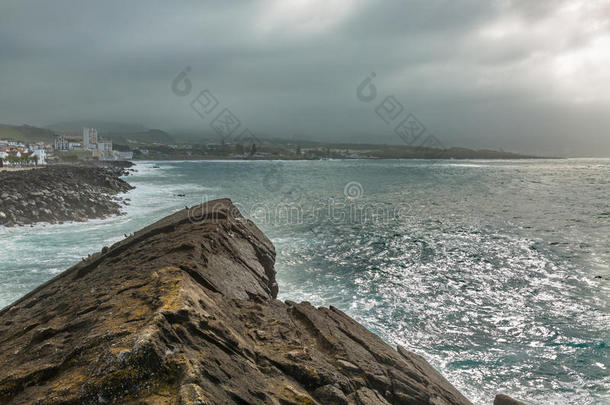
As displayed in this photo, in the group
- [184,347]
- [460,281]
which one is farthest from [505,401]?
[460,281]

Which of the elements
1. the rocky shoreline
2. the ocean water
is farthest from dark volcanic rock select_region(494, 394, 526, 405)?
the rocky shoreline

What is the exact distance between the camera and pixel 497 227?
30.3 metres

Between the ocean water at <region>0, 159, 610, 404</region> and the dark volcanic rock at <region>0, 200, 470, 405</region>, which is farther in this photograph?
the ocean water at <region>0, 159, 610, 404</region>

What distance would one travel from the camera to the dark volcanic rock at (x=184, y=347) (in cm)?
408

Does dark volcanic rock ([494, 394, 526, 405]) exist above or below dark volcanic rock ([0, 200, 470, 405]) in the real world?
below

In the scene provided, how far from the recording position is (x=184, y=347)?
456 cm

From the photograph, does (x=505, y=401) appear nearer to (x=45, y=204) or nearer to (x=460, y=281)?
(x=460, y=281)

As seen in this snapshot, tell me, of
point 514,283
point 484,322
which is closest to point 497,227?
point 514,283

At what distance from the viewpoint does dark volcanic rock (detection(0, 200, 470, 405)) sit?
4082 millimetres

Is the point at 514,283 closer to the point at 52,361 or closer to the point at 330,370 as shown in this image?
the point at 330,370

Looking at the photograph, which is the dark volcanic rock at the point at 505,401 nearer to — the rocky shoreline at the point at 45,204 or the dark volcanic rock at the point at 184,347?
the dark volcanic rock at the point at 184,347

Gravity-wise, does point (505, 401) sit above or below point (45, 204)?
below

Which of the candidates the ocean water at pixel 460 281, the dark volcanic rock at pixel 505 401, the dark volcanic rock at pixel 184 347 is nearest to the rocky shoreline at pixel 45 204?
the ocean water at pixel 460 281

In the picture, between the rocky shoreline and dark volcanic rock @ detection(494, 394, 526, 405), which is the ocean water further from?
the rocky shoreline
